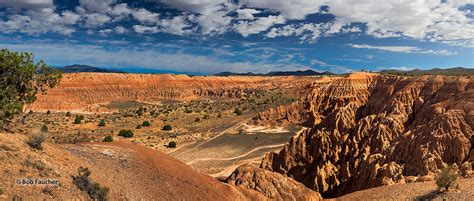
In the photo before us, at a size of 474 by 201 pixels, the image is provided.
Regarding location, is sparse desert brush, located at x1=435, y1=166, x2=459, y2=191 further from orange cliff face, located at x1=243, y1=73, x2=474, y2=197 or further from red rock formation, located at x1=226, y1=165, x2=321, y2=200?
red rock formation, located at x1=226, y1=165, x2=321, y2=200

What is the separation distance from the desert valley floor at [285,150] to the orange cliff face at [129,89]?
1015 inches

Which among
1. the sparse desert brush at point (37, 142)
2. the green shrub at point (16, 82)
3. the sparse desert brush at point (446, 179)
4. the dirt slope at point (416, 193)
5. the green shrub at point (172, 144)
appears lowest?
the green shrub at point (172, 144)

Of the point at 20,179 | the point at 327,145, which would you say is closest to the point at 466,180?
the point at 327,145

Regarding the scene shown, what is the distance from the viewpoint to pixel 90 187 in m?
13.0

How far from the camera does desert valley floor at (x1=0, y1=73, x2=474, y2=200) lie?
1498cm

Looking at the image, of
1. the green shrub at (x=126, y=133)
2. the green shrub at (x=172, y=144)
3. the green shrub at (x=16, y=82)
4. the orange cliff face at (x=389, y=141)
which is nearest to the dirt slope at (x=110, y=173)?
the green shrub at (x=16, y=82)

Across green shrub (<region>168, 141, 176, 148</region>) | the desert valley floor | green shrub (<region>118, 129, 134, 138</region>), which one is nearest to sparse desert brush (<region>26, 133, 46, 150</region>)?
the desert valley floor

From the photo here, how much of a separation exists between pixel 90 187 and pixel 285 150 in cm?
2028

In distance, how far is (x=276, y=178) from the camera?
2069cm

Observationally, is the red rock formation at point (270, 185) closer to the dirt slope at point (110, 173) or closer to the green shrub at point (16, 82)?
the dirt slope at point (110, 173)

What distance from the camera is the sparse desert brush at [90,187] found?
1288 cm

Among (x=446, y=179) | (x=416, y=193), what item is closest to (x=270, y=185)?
(x=416, y=193)

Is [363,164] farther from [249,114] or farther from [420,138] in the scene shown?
[249,114]

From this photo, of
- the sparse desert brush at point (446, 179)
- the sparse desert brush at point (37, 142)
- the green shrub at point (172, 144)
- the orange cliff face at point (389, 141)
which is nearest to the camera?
the sparse desert brush at point (37, 142)
